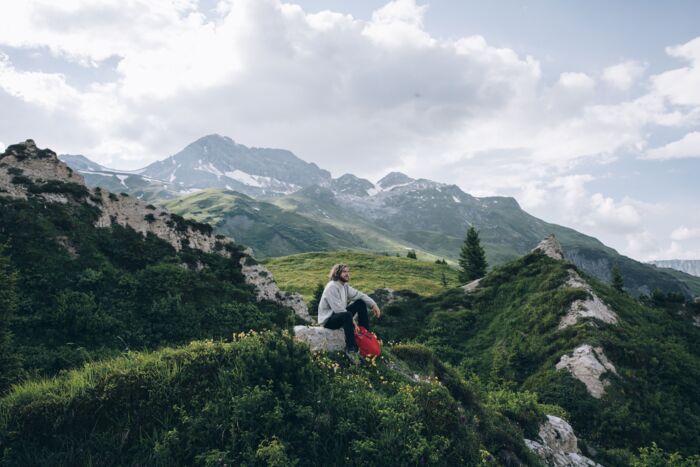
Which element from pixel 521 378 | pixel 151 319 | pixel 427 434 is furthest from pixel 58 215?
pixel 521 378

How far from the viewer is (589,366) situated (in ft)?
73.6

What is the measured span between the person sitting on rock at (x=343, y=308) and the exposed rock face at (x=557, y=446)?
665 cm

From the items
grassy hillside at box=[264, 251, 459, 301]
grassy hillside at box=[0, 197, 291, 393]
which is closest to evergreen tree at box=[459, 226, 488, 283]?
grassy hillside at box=[264, 251, 459, 301]

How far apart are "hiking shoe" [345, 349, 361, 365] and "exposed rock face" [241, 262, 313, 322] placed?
16.9m

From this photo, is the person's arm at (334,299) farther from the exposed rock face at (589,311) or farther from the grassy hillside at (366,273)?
the grassy hillside at (366,273)

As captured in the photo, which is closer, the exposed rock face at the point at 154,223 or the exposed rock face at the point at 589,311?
the exposed rock face at the point at 154,223

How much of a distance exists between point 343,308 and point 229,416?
532 cm

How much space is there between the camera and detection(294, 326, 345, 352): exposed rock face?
1208 centimetres

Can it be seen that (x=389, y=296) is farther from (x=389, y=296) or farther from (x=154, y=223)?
(x=154, y=223)

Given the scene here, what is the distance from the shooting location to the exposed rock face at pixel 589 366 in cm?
2142

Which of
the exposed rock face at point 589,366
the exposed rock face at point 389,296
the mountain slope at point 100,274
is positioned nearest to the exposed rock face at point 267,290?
the mountain slope at point 100,274

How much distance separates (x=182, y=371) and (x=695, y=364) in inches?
1166

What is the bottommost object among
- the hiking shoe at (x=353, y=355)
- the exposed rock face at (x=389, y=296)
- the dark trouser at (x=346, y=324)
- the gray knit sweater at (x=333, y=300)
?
the exposed rock face at (x=389, y=296)

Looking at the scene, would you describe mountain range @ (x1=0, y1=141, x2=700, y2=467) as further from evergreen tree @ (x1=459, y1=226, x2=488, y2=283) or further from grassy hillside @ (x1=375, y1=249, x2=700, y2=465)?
evergreen tree @ (x1=459, y1=226, x2=488, y2=283)
